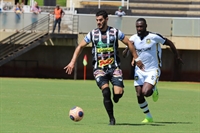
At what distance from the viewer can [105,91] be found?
40.8 feet

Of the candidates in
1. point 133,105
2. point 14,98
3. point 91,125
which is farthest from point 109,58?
point 14,98

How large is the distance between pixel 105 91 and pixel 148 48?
203cm

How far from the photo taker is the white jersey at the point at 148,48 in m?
13.9

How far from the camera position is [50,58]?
4212 cm

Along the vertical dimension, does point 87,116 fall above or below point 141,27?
below

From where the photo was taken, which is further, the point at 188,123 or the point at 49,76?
the point at 49,76

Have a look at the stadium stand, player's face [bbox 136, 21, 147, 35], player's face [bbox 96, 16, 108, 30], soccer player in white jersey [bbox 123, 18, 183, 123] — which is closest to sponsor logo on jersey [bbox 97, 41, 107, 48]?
player's face [bbox 96, 16, 108, 30]

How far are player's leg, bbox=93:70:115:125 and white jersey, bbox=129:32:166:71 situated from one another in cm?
166

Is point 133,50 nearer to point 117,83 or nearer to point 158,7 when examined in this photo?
point 117,83

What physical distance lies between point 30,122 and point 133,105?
21.8 feet

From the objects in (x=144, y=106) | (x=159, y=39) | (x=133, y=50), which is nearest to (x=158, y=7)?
(x=159, y=39)

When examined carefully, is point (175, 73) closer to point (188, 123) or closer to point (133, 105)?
point (133, 105)

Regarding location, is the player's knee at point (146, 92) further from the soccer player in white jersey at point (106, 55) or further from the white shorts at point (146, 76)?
the soccer player in white jersey at point (106, 55)

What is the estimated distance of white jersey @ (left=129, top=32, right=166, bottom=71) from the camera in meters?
13.9
